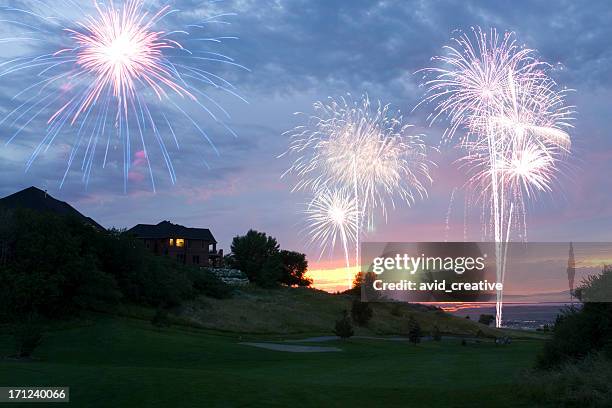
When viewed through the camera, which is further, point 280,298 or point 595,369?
point 280,298

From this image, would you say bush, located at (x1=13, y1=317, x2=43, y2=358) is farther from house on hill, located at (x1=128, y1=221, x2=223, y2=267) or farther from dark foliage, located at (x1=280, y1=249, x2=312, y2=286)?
dark foliage, located at (x1=280, y1=249, x2=312, y2=286)

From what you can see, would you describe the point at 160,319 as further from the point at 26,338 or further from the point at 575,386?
the point at 575,386

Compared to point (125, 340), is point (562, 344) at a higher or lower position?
higher

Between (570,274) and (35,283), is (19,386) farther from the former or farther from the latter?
(570,274)

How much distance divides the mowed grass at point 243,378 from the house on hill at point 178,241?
231 ft

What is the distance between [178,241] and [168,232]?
2.53 metres

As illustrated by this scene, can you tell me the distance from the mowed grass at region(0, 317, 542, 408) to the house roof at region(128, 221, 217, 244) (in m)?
70.9

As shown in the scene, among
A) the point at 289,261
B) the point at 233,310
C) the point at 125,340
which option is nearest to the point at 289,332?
the point at 233,310

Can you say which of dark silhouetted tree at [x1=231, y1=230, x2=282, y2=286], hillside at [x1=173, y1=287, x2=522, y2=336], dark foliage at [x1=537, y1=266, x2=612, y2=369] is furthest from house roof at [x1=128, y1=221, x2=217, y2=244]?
dark foliage at [x1=537, y1=266, x2=612, y2=369]

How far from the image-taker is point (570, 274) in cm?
8150

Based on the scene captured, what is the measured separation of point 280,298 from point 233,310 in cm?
1888

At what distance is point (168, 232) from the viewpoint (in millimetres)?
114000

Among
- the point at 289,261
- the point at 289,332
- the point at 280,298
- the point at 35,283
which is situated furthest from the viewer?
the point at 289,261

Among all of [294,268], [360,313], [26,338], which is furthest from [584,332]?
[294,268]
